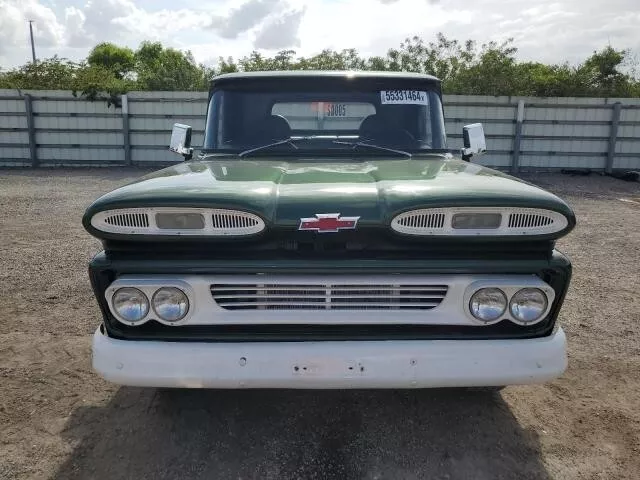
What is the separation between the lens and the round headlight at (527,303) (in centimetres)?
229

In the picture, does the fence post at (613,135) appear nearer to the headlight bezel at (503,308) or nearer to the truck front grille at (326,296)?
the headlight bezel at (503,308)

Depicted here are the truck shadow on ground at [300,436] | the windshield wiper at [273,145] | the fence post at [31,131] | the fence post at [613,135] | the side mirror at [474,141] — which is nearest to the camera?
the truck shadow on ground at [300,436]

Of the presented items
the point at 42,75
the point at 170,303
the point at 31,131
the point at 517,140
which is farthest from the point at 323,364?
the point at 42,75

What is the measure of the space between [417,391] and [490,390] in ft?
1.46

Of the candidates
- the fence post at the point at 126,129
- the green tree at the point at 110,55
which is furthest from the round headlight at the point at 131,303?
the green tree at the point at 110,55

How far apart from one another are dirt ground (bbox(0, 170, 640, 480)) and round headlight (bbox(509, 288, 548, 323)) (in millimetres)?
804

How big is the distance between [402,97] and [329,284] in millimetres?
1958

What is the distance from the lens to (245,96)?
367 centimetres

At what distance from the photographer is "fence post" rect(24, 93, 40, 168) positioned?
637 inches

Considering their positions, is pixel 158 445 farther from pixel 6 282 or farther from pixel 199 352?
pixel 6 282

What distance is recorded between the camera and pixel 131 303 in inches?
89.3

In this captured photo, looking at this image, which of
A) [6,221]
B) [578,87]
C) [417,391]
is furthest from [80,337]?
[578,87]

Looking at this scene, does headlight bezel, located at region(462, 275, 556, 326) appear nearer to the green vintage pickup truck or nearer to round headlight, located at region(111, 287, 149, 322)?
the green vintage pickup truck

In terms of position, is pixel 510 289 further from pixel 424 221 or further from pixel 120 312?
pixel 120 312
